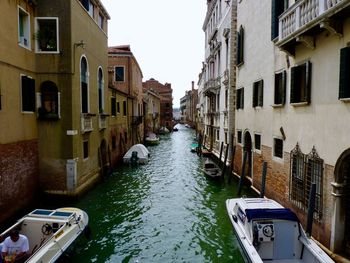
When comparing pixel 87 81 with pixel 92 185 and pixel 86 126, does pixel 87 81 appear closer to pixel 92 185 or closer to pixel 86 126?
pixel 86 126

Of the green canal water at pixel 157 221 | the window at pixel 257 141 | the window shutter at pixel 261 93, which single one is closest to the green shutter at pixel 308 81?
the window shutter at pixel 261 93

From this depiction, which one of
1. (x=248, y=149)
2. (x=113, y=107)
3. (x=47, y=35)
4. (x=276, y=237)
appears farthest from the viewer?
(x=113, y=107)

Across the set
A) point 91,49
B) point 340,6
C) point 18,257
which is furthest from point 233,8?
point 18,257

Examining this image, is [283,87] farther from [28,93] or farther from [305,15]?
[28,93]

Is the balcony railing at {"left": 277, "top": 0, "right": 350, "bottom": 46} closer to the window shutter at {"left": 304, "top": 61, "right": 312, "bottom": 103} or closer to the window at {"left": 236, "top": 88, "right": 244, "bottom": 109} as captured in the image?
the window shutter at {"left": 304, "top": 61, "right": 312, "bottom": 103}

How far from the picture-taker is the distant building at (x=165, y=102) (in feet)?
211

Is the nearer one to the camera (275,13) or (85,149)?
(275,13)

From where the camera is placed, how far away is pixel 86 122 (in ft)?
37.8

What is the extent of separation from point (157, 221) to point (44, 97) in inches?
231

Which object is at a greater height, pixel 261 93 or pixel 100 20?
pixel 100 20

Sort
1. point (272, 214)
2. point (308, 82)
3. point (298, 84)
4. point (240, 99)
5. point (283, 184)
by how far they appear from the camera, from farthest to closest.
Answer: point (240, 99) → point (283, 184) → point (298, 84) → point (308, 82) → point (272, 214)

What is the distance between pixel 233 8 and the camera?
15156 millimetres

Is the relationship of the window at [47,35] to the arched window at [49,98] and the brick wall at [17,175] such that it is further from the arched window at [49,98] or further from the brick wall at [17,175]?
the brick wall at [17,175]

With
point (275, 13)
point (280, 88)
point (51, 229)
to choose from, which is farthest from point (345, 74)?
point (51, 229)
